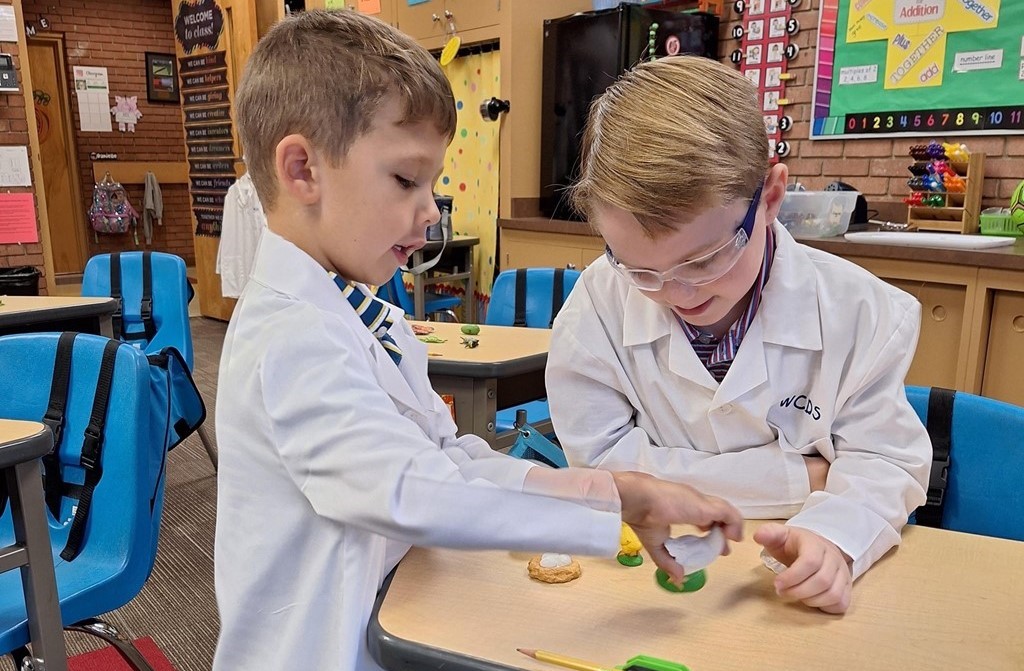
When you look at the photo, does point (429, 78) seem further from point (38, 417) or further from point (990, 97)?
point (990, 97)

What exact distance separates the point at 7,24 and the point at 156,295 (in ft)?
10.9

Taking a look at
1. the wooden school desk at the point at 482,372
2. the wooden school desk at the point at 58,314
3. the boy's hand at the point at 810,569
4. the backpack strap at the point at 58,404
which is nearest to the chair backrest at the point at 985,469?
the boy's hand at the point at 810,569

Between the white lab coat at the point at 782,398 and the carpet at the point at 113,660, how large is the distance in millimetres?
1414

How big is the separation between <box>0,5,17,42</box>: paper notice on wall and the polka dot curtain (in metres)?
3.00

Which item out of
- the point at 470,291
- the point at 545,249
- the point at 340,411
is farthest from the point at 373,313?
the point at 470,291

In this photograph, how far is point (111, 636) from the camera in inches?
58.9

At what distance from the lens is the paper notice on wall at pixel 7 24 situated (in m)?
5.03

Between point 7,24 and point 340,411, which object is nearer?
point 340,411

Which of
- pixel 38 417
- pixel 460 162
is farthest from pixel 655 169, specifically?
pixel 460 162

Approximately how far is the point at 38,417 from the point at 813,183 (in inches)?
122

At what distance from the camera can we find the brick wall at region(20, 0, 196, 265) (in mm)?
8336

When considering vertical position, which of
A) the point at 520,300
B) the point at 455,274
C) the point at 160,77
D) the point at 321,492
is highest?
the point at 160,77

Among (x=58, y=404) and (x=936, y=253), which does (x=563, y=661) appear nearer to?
(x=58, y=404)

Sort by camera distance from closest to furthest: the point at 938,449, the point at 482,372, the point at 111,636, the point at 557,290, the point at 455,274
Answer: the point at 938,449, the point at 111,636, the point at 482,372, the point at 557,290, the point at 455,274
